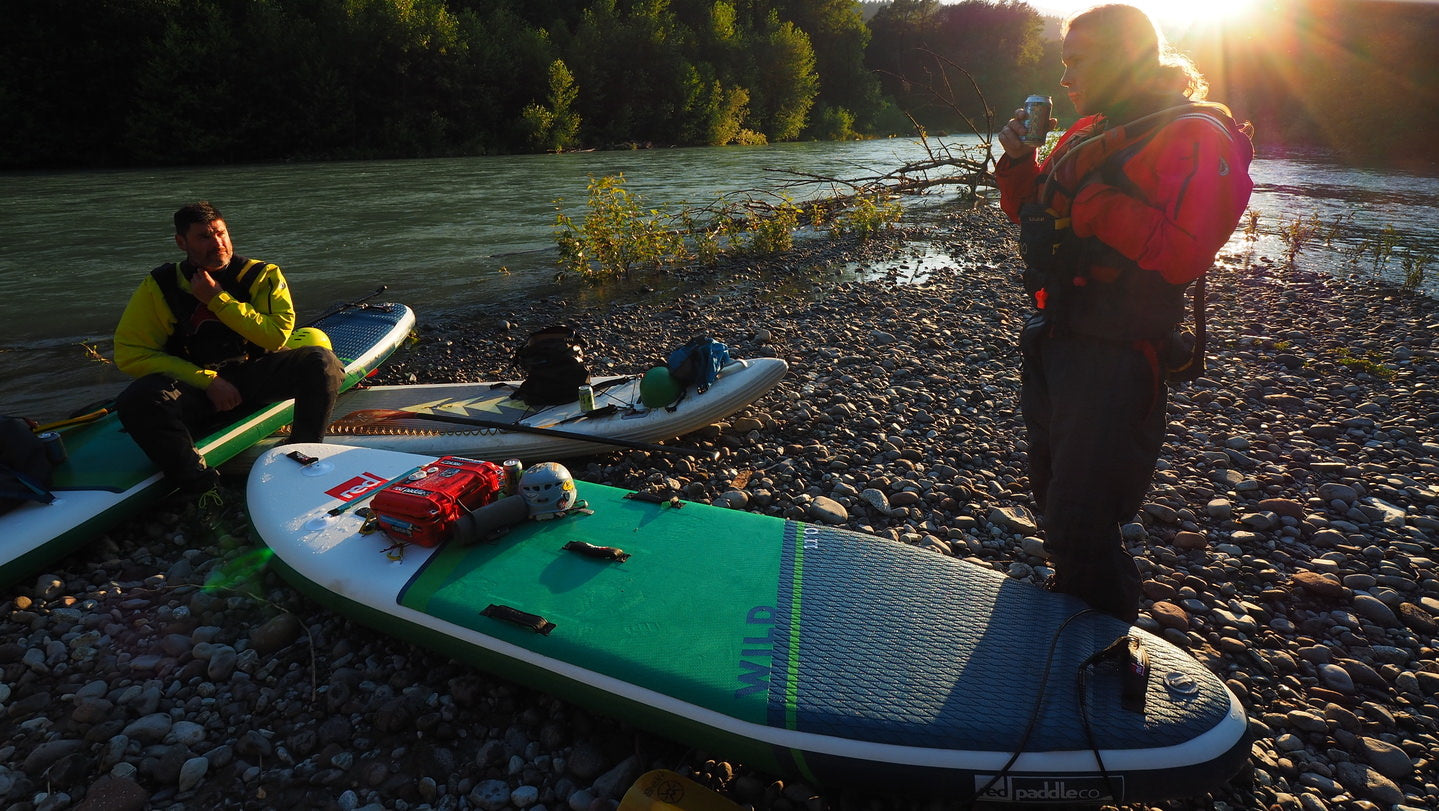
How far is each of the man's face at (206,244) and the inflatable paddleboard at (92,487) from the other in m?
0.81

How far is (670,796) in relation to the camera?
214cm

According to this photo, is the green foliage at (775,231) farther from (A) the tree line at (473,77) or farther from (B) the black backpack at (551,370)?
(A) the tree line at (473,77)

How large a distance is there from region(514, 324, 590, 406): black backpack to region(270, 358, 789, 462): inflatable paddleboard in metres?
0.07

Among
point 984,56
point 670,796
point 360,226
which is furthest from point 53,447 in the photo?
point 984,56

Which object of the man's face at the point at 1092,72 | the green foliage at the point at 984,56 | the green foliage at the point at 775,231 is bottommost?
the green foliage at the point at 775,231

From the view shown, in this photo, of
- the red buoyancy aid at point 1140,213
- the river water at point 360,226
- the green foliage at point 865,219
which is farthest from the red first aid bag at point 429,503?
the green foliage at point 865,219

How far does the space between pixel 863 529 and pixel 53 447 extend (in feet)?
13.1

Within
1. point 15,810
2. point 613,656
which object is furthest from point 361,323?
point 613,656

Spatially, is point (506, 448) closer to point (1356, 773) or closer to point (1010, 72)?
point (1356, 773)

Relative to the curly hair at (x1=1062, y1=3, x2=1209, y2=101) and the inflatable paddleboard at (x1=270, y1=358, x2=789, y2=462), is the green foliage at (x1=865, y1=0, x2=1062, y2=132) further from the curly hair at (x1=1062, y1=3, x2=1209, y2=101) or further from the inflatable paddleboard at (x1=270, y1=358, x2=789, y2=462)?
the curly hair at (x1=1062, y1=3, x2=1209, y2=101)

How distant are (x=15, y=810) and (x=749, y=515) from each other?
2.49 metres

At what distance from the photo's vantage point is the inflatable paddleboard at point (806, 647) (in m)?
2.08

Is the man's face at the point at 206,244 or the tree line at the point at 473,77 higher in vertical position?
the tree line at the point at 473,77

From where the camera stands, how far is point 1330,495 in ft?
12.6
